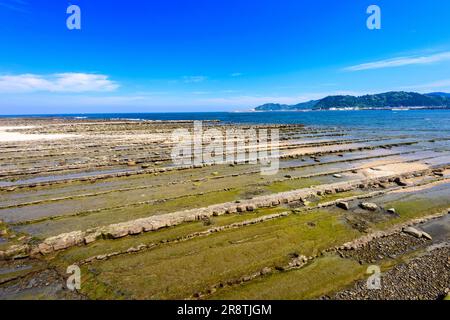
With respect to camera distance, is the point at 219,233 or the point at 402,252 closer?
the point at 402,252

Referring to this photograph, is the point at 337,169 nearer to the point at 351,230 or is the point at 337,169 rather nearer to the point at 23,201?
the point at 351,230

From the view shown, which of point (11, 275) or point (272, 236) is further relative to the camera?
point (272, 236)

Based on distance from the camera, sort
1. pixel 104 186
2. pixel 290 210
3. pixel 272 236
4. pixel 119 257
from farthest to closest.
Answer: pixel 104 186 < pixel 290 210 < pixel 272 236 < pixel 119 257

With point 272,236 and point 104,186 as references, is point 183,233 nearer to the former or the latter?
point 272,236

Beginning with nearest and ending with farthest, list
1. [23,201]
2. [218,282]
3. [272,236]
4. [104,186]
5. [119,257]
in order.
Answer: [218,282] → [119,257] → [272,236] → [23,201] → [104,186]

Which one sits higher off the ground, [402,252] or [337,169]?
[337,169]

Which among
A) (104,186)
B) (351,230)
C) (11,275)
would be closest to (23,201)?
(104,186)
